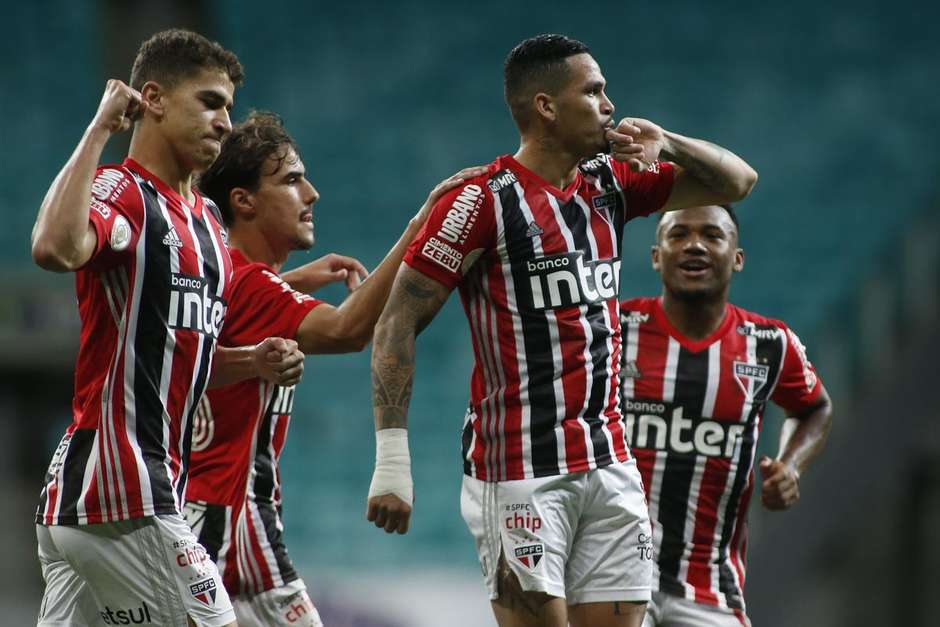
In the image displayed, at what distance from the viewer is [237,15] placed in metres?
14.4

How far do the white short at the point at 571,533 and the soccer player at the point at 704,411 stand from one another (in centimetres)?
82

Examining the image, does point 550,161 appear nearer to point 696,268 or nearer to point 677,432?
point 696,268

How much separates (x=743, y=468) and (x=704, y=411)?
0.82ft

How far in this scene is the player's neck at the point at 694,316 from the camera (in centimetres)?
502

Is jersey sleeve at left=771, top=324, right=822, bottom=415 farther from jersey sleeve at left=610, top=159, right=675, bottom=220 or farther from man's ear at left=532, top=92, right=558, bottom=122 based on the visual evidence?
man's ear at left=532, top=92, right=558, bottom=122

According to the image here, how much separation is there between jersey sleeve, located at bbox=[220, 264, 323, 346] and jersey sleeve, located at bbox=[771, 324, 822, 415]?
183cm

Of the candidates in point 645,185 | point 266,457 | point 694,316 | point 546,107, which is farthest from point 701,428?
point 266,457

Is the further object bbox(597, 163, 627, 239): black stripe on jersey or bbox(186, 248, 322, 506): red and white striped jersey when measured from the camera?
bbox(186, 248, 322, 506): red and white striped jersey

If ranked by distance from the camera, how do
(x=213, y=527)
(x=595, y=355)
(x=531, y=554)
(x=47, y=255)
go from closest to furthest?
(x=47, y=255) < (x=531, y=554) < (x=595, y=355) < (x=213, y=527)

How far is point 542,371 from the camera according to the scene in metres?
3.88

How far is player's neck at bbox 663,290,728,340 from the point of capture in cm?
502

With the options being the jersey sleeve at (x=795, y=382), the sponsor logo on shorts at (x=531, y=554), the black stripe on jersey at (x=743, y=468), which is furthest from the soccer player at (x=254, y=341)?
the jersey sleeve at (x=795, y=382)

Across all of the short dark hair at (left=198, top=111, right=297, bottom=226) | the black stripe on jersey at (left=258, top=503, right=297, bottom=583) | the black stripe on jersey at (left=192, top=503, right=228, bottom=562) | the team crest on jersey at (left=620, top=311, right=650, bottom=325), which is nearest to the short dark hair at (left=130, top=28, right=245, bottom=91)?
the short dark hair at (left=198, top=111, right=297, bottom=226)

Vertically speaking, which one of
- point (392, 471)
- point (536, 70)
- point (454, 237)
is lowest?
point (392, 471)
